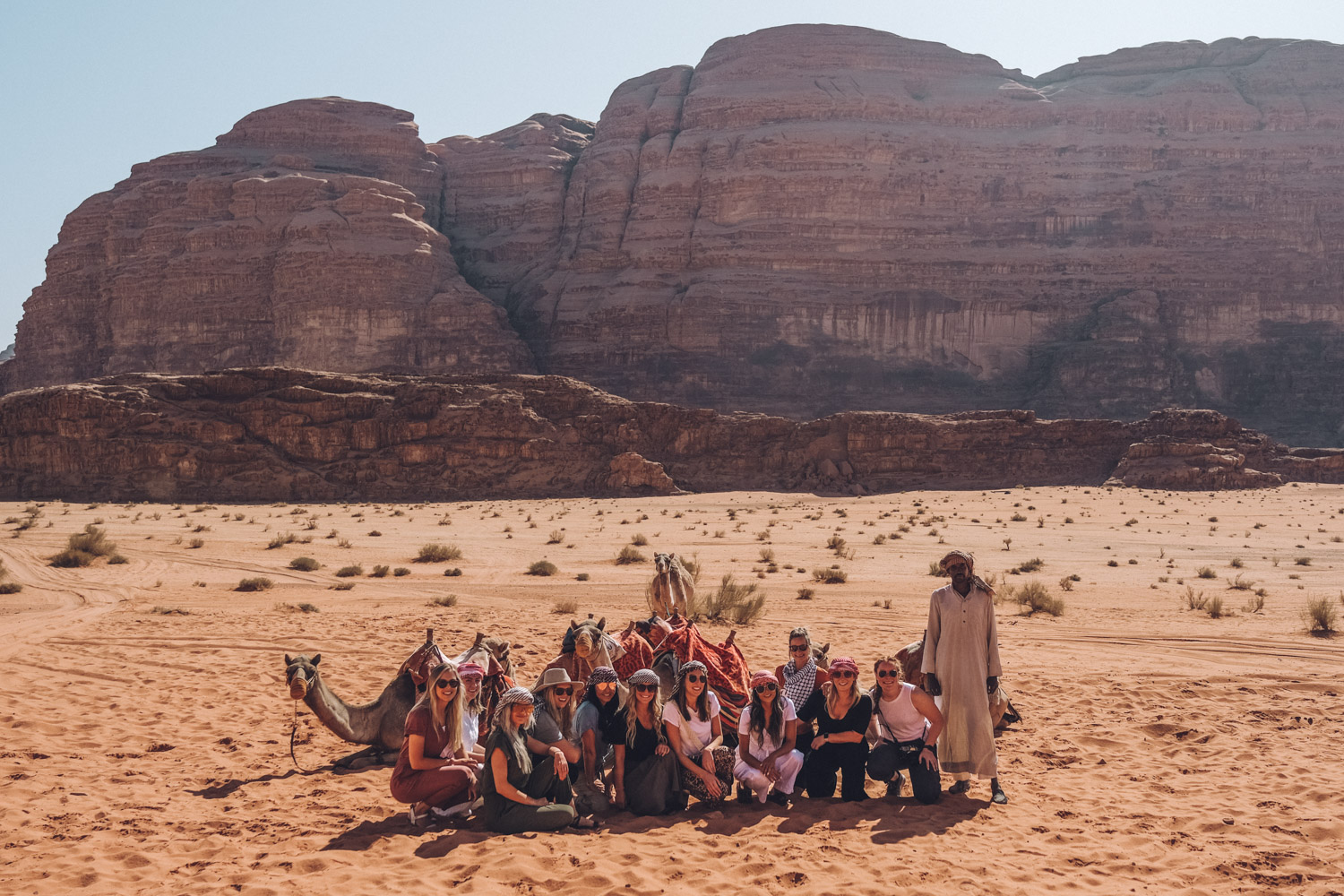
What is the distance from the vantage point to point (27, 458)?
48219 millimetres

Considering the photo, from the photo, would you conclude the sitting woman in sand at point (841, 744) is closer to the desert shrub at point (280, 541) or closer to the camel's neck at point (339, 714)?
the camel's neck at point (339, 714)

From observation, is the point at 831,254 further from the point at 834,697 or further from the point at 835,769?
the point at 835,769

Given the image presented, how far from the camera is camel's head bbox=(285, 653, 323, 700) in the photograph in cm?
822

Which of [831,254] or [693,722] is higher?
[831,254]

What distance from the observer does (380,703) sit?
368 inches

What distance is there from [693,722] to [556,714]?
3.39 ft

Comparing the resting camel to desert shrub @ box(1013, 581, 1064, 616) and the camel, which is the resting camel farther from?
desert shrub @ box(1013, 581, 1064, 616)

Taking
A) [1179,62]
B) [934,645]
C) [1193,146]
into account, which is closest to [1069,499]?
[934,645]

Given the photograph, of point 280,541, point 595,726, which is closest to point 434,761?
point 595,726

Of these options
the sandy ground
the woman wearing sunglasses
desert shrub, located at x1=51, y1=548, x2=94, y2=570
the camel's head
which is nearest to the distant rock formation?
the sandy ground

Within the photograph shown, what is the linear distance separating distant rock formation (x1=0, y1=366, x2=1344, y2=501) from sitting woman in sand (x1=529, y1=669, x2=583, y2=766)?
4058 centimetres

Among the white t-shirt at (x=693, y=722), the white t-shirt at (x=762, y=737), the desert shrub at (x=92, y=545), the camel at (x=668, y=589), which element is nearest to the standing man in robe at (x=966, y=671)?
the white t-shirt at (x=762, y=737)

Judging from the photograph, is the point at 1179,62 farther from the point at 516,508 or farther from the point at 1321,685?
the point at 1321,685

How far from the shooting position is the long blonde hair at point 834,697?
812cm
